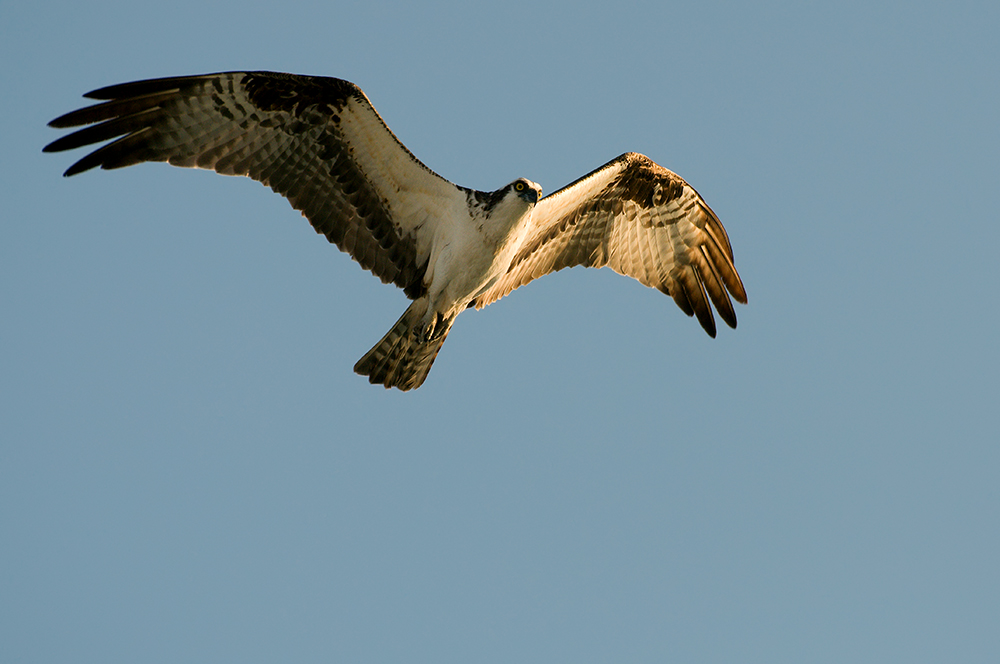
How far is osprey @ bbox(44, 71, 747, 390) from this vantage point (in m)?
8.59

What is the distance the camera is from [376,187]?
9.34 meters

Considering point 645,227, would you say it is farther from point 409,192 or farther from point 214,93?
point 214,93

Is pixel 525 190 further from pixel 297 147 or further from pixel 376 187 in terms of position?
pixel 297 147

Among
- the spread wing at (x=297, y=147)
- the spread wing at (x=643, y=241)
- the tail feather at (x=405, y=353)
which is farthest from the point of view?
the spread wing at (x=643, y=241)

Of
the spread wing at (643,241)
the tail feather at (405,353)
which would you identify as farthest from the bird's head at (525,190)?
the tail feather at (405,353)

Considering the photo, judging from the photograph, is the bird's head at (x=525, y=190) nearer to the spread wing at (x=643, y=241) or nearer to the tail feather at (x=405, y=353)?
the spread wing at (x=643, y=241)

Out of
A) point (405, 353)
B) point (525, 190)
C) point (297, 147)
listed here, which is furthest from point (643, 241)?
point (297, 147)

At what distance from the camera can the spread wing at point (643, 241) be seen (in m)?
10.2

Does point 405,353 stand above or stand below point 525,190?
below

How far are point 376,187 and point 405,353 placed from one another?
1.73 metres

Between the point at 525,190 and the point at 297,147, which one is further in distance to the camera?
the point at 297,147

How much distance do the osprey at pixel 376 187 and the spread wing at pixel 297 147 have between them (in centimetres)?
1

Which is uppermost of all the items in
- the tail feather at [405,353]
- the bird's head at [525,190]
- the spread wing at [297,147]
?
the spread wing at [297,147]

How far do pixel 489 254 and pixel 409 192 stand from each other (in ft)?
3.77
